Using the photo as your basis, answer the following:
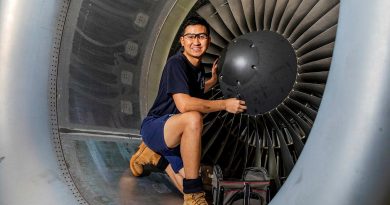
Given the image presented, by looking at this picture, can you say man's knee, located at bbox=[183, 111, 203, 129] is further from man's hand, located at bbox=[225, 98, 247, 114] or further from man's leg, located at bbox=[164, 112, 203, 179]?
man's hand, located at bbox=[225, 98, 247, 114]

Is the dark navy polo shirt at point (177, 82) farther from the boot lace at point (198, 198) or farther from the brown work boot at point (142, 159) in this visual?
the boot lace at point (198, 198)

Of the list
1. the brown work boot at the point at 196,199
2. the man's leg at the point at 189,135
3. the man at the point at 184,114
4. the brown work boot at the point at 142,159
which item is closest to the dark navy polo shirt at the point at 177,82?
the man at the point at 184,114

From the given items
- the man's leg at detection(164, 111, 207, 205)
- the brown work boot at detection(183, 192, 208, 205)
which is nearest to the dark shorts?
the man's leg at detection(164, 111, 207, 205)

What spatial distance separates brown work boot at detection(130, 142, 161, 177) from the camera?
2.48m

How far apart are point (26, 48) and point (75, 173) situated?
522mm

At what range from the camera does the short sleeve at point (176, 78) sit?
2.08 m

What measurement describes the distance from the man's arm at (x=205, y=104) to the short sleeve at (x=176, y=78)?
0.11 feet

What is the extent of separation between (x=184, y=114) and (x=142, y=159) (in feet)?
1.72

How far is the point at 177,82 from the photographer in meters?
2.10

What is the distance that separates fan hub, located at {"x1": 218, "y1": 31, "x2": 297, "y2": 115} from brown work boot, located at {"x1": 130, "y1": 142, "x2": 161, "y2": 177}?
0.51m

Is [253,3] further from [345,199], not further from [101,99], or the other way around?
[345,199]

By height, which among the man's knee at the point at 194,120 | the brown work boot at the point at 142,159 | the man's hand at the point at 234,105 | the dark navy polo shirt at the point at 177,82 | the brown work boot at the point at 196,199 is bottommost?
the brown work boot at the point at 196,199

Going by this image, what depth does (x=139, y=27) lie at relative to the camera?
8.66 feet

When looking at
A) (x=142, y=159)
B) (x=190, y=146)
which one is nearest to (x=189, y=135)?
(x=190, y=146)
